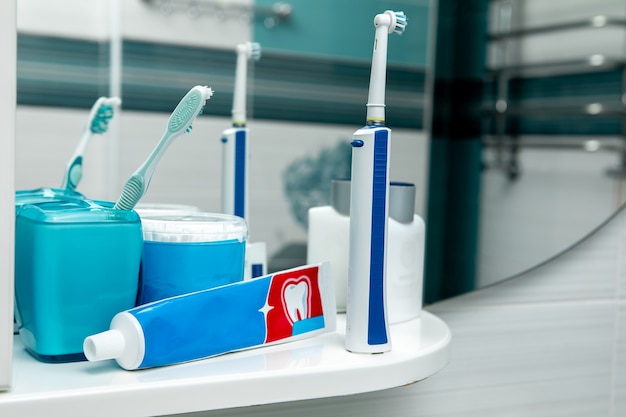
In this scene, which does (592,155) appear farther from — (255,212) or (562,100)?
(255,212)

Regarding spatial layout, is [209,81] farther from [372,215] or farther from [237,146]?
[372,215]

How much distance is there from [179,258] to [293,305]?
0.11 metres

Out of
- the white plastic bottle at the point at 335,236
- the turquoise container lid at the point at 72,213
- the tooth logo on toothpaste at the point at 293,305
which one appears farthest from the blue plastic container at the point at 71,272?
the white plastic bottle at the point at 335,236

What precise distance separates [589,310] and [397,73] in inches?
17.5

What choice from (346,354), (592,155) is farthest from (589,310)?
(346,354)

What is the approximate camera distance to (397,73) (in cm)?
83

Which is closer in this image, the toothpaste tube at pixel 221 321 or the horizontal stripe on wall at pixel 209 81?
the toothpaste tube at pixel 221 321

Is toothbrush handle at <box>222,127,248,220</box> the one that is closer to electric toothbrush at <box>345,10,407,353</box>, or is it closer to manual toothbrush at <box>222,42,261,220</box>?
manual toothbrush at <box>222,42,261,220</box>

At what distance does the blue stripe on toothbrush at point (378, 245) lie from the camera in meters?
0.60

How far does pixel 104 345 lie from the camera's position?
532 mm

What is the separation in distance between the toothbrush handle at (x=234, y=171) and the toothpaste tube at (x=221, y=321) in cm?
14

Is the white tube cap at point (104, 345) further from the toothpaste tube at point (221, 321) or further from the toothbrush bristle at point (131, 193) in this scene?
the toothbrush bristle at point (131, 193)

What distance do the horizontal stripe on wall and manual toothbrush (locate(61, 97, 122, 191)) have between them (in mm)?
16

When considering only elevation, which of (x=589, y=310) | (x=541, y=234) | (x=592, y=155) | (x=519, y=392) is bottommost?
(x=519, y=392)
